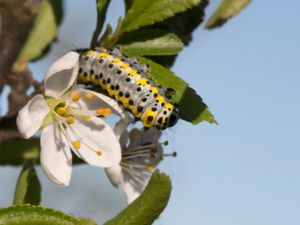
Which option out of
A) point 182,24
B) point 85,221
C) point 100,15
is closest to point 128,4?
point 100,15

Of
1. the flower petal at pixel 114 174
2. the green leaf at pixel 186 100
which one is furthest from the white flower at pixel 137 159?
the green leaf at pixel 186 100

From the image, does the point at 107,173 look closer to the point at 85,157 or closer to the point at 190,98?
the point at 85,157

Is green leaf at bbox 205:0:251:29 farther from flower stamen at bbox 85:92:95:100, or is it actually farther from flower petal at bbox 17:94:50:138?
flower petal at bbox 17:94:50:138

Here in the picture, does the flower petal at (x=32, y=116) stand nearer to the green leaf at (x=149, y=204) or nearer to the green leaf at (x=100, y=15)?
the green leaf at (x=100, y=15)

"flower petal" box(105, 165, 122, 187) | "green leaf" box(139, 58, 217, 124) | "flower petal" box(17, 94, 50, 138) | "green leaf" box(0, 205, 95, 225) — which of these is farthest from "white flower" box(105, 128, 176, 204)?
"green leaf" box(0, 205, 95, 225)

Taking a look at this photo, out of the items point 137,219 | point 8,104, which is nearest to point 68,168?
point 8,104

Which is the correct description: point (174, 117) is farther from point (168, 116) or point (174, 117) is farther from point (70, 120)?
point (70, 120)
